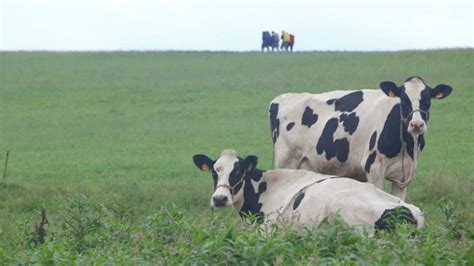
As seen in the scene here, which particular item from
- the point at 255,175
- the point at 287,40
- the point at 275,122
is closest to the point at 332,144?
the point at 275,122

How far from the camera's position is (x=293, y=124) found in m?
16.0

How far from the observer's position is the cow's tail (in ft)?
36.3

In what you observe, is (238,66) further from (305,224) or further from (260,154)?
(305,224)

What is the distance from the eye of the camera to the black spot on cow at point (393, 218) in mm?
11070

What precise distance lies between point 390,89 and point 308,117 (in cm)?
156

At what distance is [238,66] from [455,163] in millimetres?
29497

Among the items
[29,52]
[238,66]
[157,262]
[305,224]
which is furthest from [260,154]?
[29,52]

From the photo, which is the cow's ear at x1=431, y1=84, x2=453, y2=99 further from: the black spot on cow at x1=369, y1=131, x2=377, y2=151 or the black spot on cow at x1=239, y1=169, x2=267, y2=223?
the black spot on cow at x1=239, y1=169, x2=267, y2=223

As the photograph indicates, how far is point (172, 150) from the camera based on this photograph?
2725cm

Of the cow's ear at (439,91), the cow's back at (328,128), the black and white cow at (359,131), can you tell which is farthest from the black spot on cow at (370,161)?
the cow's ear at (439,91)

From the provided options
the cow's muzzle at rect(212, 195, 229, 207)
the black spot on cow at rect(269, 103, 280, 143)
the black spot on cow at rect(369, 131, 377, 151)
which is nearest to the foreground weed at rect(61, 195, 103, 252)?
the cow's muzzle at rect(212, 195, 229, 207)

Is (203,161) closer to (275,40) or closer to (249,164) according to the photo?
(249,164)

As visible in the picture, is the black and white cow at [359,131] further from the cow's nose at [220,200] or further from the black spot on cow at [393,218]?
the black spot on cow at [393,218]

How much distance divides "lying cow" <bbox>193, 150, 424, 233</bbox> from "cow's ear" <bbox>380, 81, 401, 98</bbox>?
1874 mm
